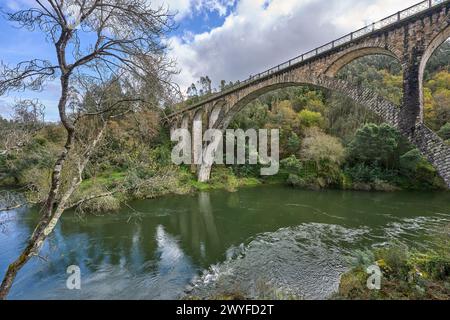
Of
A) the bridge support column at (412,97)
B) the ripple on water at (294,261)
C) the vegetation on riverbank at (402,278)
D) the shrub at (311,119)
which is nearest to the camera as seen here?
the vegetation on riverbank at (402,278)

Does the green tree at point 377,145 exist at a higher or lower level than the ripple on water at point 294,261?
higher

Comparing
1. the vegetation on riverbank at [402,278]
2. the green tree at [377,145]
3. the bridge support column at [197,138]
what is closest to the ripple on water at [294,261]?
the vegetation on riverbank at [402,278]

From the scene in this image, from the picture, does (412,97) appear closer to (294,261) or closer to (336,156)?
(294,261)

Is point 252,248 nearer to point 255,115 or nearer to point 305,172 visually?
point 305,172

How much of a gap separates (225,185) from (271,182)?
520 centimetres

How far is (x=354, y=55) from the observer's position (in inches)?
407

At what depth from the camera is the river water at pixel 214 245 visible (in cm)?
632

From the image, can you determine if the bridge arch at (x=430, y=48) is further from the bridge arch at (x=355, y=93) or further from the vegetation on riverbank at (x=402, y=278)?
the vegetation on riverbank at (x=402, y=278)

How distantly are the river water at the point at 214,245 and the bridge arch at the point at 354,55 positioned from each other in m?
6.78

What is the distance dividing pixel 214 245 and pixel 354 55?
9470 mm

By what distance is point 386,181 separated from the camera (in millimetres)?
19844

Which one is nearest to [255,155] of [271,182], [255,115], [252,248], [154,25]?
[271,182]

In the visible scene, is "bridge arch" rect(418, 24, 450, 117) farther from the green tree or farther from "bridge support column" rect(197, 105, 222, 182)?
"bridge support column" rect(197, 105, 222, 182)

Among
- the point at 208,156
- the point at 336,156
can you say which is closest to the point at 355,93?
the point at 336,156
